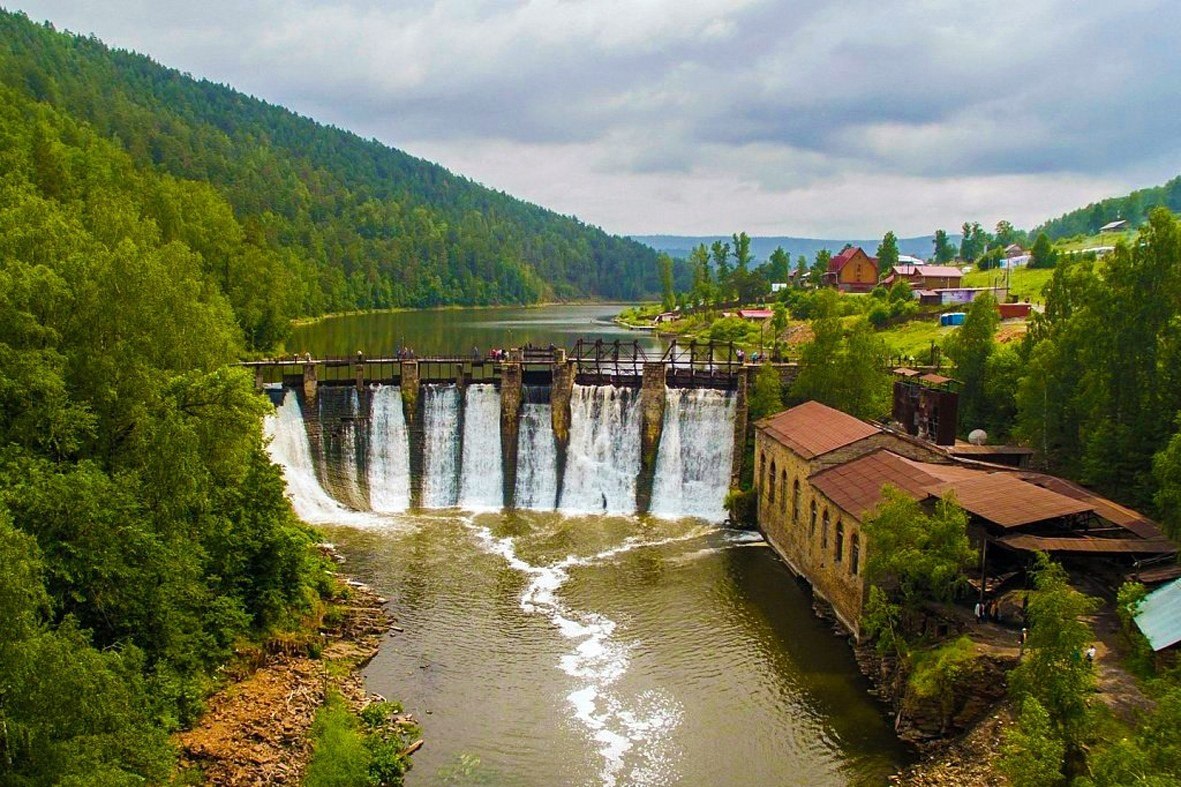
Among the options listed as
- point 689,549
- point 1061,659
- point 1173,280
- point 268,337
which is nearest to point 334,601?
point 689,549

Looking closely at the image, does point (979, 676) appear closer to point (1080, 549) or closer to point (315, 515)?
point (1080, 549)

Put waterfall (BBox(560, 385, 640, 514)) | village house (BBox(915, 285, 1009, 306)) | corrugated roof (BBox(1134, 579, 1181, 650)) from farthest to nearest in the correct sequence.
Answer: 1. village house (BBox(915, 285, 1009, 306))
2. waterfall (BBox(560, 385, 640, 514))
3. corrugated roof (BBox(1134, 579, 1181, 650))

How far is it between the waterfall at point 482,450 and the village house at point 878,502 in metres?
16.0

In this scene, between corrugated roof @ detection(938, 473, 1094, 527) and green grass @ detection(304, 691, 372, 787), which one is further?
corrugated roof @ detection(938, 473, 1094, 527)

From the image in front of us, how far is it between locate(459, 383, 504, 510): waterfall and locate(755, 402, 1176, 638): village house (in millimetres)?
15966

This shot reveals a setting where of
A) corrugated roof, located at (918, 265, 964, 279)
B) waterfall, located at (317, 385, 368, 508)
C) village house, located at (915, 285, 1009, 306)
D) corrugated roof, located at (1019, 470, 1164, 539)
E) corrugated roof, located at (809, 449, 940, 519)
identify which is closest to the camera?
corrugated roof, located at (1019, 470, 1164, 539)

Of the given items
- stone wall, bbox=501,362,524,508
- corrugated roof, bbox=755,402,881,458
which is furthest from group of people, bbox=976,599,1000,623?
stone wall, bbox=501,362,524,508

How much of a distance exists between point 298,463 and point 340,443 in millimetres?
2831

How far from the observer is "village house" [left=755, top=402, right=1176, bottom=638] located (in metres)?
32.0

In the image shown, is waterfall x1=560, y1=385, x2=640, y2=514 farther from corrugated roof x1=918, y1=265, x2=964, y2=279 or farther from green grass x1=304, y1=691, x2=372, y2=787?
corrugated roof x1=918, y1=265, x2=964, y2=279

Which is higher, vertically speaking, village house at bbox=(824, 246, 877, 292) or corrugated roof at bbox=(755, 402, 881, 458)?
village house at bbox=(824, 246, 877, 292)

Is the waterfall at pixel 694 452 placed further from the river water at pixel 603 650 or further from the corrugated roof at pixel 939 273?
the corrugated roof at pixel 939 273

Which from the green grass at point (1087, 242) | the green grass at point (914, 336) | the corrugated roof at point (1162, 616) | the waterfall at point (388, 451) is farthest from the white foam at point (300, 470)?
the green grass at point (1087, 242)

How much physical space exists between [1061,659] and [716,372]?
36.1m
